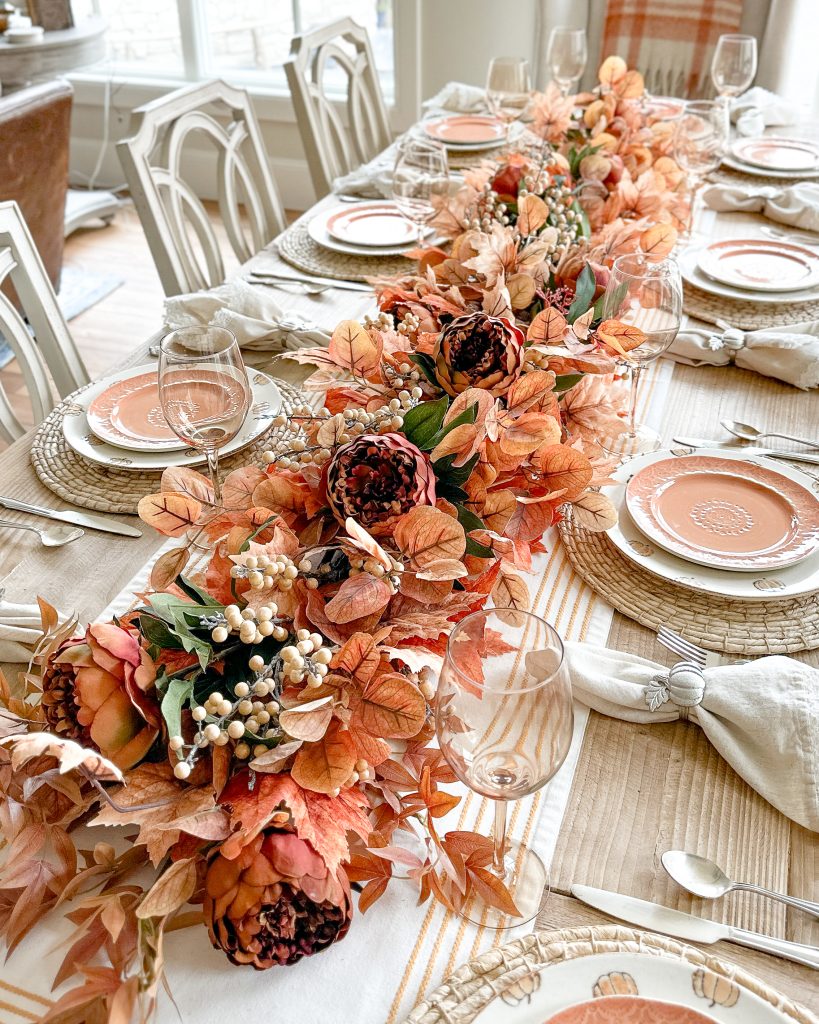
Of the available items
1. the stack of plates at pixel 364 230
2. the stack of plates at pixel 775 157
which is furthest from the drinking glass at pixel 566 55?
the stack of plates at pixel 364 230

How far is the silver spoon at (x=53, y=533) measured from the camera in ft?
3.36

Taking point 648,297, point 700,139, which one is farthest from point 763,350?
point 700,139

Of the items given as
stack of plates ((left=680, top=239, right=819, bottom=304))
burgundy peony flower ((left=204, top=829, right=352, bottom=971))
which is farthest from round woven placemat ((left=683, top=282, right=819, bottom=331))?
burgundy peony flower ((left=204, top=829, right=352, bottom=971))

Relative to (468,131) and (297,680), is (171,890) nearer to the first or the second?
(297,680)

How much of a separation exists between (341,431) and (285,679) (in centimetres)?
23

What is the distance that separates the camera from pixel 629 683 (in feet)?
2.71

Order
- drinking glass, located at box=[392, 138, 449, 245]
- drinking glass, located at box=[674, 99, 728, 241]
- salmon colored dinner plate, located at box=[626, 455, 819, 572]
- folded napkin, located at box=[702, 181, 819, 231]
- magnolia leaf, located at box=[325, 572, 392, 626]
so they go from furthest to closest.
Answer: folded napkin, located at box=[702, 181, 819, 231], drinking glass, located at box=[674, 99, 728, 241], drinking glass, located at box=[392, 138, 449, 245], salmon colored dinner plate, located at box=[626, 455, 819, 572], magnolia leaf, located at box=[325, 572, 392, 626]

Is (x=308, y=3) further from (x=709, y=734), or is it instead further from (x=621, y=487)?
(x=709, y=734)

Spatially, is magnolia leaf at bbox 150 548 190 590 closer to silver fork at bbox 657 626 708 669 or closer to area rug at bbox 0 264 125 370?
silver fork at bbox 657 626 708 669

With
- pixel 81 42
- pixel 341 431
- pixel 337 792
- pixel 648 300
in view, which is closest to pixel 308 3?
pixel 81 42

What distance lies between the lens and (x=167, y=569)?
748 mm

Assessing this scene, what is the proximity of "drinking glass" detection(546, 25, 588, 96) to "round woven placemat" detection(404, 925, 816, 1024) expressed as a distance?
199 centimetres

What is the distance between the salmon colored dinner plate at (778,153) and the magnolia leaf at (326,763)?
1.79 m

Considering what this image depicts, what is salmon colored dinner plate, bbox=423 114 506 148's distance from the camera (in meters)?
2.17
